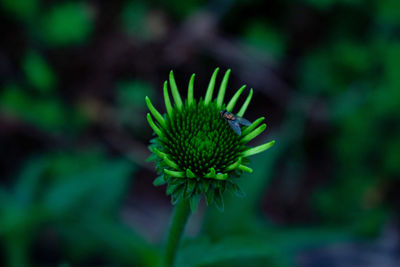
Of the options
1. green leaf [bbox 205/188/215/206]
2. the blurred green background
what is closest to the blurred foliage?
the blurred green background

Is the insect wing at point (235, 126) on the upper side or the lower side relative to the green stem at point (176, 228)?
A: upper

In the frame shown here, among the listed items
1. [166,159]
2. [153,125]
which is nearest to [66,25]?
[153,125]

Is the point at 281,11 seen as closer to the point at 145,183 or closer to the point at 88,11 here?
the point at 88,11

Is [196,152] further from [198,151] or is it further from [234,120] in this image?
[234,120]

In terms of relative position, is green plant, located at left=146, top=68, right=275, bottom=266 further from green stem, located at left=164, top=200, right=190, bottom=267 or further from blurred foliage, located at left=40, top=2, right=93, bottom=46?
blurred foliage, located at left=40, top=2, right=93, bottom=46

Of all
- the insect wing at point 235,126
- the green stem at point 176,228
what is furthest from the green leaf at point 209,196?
the insect wing at point 235,126

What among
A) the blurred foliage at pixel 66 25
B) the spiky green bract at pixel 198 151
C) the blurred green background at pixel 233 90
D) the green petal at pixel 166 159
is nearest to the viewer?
the green petal at pixel 166 159

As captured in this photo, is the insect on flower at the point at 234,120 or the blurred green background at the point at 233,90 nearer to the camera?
the insect on flower at the point at 234,120

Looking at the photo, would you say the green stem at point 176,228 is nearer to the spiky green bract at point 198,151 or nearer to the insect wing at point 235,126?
the spiky green bract at point 198,151

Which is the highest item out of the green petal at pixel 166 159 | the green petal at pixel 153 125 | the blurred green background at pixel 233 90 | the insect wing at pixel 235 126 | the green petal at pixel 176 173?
the blurred green background at pixel 233 90
